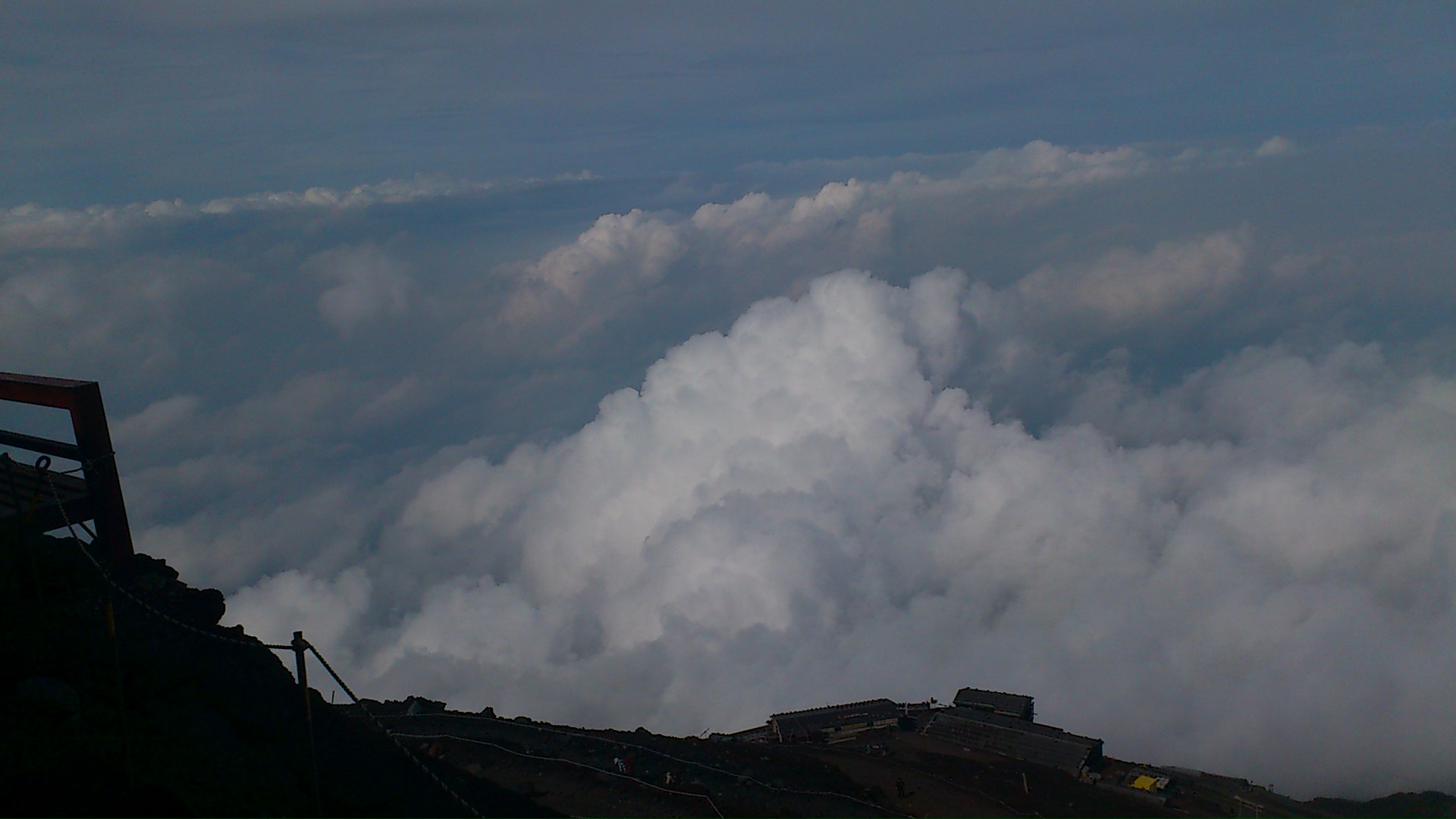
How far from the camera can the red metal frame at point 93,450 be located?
98.4 feet

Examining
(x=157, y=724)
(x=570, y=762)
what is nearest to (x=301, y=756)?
(x=157, y=724)

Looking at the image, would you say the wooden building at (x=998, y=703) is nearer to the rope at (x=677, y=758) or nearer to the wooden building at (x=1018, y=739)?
the wooden building at (x=1018, y=739)

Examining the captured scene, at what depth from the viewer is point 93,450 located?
3084cm

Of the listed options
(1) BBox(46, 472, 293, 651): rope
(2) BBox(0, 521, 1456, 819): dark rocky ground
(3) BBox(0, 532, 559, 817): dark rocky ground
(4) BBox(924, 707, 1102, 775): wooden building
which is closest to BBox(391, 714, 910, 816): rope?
(2) BBox(0, 521, 1456, 819): dark rocky ground

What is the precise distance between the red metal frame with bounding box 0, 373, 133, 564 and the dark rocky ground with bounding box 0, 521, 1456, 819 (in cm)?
139

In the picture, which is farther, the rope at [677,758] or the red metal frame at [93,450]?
the rope at [677,758]

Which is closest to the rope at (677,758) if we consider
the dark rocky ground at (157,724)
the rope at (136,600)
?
the dark rocky ground at (157,724)

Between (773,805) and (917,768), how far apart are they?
41.0 ft

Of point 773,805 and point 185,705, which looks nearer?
point 185,705

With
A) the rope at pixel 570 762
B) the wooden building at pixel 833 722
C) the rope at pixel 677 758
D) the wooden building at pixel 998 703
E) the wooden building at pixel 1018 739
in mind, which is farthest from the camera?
the wooden building at pixel 998 703

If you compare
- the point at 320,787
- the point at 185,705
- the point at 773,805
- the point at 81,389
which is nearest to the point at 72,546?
the point at 81,389

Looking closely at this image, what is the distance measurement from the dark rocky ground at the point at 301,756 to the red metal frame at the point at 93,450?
54.6 inches

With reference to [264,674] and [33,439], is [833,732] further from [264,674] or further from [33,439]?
[33,439]

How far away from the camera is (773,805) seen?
32031mm
